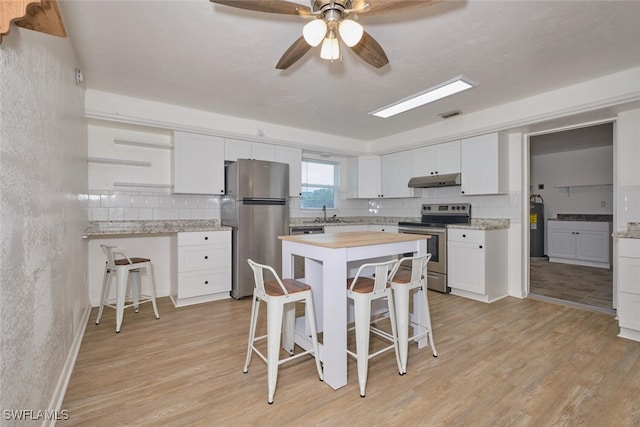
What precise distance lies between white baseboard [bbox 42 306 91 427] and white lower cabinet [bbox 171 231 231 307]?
3.22ft

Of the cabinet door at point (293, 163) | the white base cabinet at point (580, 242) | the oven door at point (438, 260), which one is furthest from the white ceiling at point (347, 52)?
the white base cabinet at point (580, 242)

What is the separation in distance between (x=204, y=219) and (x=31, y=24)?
3306mm

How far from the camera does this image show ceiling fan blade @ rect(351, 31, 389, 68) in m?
1.88

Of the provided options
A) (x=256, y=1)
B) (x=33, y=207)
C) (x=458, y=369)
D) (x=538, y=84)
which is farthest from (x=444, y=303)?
(x=33, y=207)

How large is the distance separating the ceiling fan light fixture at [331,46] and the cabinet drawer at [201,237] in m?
2.61

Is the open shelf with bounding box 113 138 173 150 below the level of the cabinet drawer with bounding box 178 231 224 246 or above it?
above

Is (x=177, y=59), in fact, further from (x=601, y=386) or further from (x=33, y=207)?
(x=601, y=386)

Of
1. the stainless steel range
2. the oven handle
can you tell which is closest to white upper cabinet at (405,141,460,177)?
the stainless steel range

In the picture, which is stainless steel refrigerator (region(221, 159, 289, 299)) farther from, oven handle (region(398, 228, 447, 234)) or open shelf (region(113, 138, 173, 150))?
oven handle (region(398, 228, 447, 234))

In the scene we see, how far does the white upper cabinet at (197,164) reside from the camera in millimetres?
3773

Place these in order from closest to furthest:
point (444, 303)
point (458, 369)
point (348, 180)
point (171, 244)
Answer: point (458, 369) < point (444, 303) < point (171, 244) < point (348, 180)

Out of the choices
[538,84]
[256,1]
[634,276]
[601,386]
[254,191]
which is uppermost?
[538,84]

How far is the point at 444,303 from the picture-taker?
3754 millimetres

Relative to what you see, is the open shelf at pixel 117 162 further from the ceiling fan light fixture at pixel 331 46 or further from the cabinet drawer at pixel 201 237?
the ceiling fan light fixture at pixel 331 46
